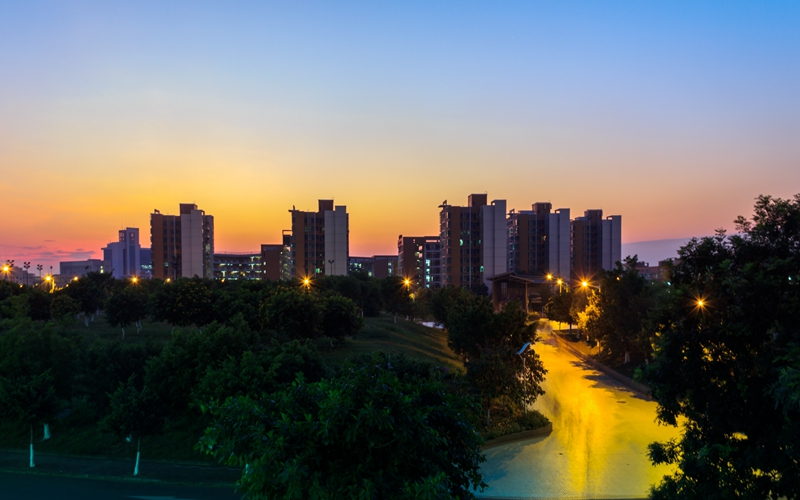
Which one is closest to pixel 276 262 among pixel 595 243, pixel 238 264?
pixel 238 264

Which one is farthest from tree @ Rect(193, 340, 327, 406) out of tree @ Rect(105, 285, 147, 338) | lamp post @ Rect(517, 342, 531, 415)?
tree @ Rect(105, 285, 147, 338)

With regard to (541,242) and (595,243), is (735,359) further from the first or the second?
(595,243)

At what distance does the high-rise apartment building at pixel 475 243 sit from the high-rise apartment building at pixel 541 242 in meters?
7.20

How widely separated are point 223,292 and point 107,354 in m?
14.0

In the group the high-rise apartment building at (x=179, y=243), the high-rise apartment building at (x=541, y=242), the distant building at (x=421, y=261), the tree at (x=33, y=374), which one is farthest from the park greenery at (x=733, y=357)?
the high-rise apartment building at (x=179, y=243)

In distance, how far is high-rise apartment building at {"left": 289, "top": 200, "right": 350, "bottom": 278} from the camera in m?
88.9

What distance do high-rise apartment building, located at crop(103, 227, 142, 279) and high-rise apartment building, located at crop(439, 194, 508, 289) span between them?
13750 centimetres

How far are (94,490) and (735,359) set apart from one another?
17.3 meters

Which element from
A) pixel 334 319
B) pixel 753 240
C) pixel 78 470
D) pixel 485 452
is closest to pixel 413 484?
pixel 753 240

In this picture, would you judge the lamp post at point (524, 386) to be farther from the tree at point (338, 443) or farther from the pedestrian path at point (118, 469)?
the tree at point (338, 443)

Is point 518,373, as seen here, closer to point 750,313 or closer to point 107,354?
point 750,313

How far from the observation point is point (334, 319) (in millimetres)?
31156

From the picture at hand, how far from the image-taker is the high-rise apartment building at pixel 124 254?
601ft

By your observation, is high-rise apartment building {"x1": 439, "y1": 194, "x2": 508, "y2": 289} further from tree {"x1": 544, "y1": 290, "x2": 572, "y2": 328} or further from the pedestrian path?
the pedestrian path
